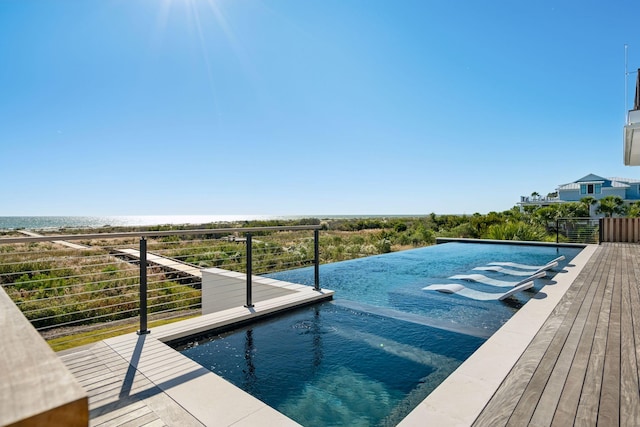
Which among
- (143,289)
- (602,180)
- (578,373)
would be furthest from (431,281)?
(602,180)

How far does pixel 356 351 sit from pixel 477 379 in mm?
1282

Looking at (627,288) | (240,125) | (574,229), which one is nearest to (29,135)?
(240,125)

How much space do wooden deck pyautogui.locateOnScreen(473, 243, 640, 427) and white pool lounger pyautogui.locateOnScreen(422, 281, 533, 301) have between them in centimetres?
82

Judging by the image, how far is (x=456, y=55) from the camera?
33.2 feet

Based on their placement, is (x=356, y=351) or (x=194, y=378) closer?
(x=194, y=378)

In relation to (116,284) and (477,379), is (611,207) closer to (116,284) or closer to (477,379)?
(477,379)

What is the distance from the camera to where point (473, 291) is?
5.56 meters

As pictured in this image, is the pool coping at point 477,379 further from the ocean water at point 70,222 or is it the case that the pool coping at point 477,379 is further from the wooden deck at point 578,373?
the ocean water at point 70,222

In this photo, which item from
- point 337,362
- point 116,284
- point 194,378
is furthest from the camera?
point 116,284

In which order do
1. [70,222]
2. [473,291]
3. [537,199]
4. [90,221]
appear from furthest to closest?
[90,221] → [70,222] → [537,199] → [473,291]

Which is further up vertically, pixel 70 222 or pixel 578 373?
pixel 578 373

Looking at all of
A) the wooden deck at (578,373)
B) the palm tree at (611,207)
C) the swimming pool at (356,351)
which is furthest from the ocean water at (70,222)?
the palm tree at (611,207)

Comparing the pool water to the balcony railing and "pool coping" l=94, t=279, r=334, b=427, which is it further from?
the balcony railing

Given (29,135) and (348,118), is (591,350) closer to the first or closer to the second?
(348,118)
